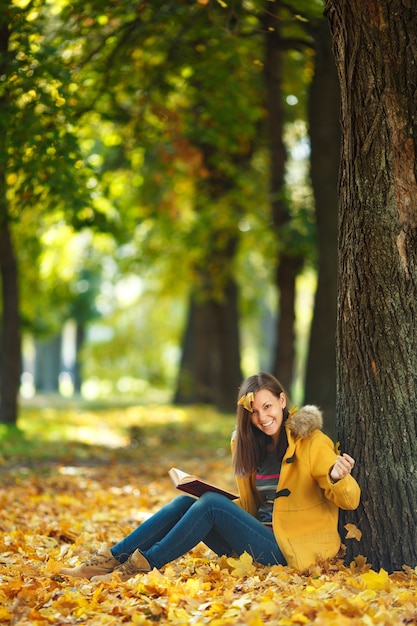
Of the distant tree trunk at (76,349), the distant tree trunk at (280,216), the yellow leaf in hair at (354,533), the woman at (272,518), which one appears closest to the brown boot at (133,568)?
the woman at (272,518)

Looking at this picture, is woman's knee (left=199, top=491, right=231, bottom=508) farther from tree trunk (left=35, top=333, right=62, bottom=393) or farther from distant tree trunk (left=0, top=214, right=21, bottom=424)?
tree trunk (left=35, top=333, right=62, bottom=393)

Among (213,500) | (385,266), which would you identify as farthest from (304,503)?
(385,266)

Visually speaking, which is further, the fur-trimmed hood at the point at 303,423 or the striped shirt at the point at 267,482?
the striped shirt at the point at 267,482

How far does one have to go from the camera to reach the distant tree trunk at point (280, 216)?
585 inches

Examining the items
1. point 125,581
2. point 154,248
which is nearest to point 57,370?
point 154,248

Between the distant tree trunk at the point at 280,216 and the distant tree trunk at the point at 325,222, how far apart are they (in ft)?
8.22

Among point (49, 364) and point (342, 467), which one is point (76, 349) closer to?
point (49, 364)

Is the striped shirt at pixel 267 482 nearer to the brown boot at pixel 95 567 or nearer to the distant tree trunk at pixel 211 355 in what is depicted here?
the brown boot at pixel 95 567

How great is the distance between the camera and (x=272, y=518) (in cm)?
542

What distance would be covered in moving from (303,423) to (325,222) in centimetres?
672

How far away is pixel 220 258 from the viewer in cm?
1962

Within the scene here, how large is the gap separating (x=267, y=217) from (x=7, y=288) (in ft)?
18.5

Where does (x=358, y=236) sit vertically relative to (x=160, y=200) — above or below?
above

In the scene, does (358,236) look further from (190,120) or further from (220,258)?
(220,258)
